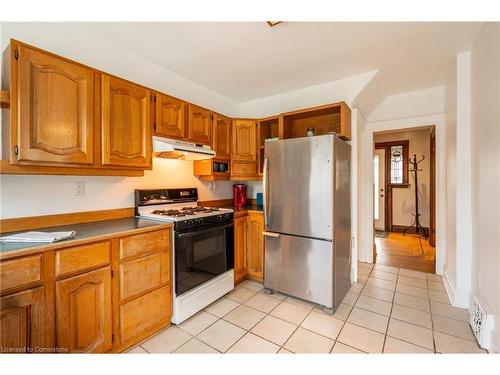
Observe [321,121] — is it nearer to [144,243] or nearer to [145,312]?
[144,243]

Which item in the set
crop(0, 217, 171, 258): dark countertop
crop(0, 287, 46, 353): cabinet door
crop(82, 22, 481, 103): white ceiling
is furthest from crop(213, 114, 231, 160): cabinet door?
crop(0, 287, 46, 353): cabinet door

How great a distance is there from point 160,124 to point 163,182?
0.69 meters

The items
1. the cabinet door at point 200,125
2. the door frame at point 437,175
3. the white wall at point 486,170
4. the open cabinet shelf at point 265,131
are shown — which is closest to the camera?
the white wall at point 486,170

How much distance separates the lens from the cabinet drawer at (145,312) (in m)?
1.60

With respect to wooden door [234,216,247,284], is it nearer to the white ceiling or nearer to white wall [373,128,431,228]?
the white ceiling

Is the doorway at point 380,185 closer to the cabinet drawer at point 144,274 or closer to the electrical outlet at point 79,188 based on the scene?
the cabinet drawer at point 144,274

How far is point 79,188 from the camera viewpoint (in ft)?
5.99

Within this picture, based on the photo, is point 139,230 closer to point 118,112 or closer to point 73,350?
point 73,350

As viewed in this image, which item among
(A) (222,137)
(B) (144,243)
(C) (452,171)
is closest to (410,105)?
(C) (452,171)

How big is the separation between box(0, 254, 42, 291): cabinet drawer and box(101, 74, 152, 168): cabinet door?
80 centimetres

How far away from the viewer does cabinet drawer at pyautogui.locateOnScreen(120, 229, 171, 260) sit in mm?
1572

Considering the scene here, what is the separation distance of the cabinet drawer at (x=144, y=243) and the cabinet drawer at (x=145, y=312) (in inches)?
13.8

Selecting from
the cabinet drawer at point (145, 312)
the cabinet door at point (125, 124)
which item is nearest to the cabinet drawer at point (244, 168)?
the cabinet door at point (125, 124)

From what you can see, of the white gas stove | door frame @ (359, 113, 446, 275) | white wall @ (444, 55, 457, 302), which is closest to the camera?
the white gas stove
